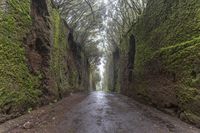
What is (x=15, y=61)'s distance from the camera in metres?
6.61

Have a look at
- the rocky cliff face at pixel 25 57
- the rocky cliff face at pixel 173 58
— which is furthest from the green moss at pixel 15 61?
the rocky cliff face at pixel 173 58

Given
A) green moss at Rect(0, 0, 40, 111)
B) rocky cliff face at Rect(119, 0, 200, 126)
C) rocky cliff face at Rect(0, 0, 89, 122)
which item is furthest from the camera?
rocky cliff face at Rect(119, 0, 200, 126)

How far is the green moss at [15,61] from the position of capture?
5.81 metres

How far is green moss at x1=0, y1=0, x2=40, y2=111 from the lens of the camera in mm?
5809

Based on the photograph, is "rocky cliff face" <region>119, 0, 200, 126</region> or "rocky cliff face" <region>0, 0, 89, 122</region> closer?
"rocky cliff face" <region>0, 0, 89, 122</region>

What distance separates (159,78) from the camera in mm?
8703

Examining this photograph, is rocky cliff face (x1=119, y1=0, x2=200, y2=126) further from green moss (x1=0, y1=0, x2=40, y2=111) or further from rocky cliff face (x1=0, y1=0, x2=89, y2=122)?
green moss (x1=0, y1=0, x2=40, y2=111)

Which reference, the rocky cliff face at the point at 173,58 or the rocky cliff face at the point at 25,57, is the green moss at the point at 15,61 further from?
the rocky cliff face at the point at 173,58

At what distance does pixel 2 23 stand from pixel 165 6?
7075mm

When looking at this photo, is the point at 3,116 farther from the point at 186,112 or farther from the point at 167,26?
the point at 167,26

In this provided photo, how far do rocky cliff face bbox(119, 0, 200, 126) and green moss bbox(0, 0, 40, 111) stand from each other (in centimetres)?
546

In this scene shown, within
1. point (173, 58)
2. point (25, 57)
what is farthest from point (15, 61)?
point (173, 58)

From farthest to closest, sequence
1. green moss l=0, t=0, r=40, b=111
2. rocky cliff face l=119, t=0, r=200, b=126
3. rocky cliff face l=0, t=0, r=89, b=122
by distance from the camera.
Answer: rocky cliff face l=119, t=0, r=200, b=126 < rocky cliff face l=0, t=0, r=89, b=122 < green moss l=0, t=0, r=40, b=111

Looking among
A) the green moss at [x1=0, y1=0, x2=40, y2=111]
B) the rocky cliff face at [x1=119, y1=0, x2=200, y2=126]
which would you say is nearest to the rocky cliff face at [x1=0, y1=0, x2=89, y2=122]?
the green moss at [x1=0, y1=0, x2=40, y2=111]
